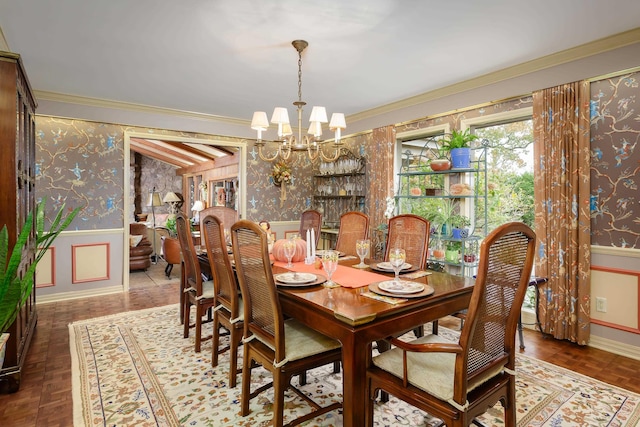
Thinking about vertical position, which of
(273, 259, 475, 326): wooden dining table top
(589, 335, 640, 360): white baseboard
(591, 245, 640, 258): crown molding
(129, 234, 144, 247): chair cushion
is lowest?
(589, 335, 640, 360): white baseboard

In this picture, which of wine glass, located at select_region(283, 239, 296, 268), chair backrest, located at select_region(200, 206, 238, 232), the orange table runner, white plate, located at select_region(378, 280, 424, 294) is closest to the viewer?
white plate, located at select_region(378, 280, 424, 294)

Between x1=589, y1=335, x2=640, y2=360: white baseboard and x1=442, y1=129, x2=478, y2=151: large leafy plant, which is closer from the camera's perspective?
x1=589, y1=335, x2=640, y2=360: white baseboard

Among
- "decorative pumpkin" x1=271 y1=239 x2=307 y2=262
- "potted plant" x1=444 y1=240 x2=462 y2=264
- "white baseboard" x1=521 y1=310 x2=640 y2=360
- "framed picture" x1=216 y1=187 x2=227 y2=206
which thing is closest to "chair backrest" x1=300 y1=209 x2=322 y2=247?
"decorative pumpkin" x1=271 y1=239 x2=307 y2=262

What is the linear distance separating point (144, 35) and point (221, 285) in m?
2.05

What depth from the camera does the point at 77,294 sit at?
4.51m

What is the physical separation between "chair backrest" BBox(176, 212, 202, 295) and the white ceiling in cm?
148

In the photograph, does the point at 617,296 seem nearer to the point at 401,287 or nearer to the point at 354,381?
the point at 401,287

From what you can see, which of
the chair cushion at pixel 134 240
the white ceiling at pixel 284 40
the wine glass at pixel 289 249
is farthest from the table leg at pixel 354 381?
the chair cushion at pixel 134 240

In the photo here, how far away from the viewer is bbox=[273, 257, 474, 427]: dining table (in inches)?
59.7

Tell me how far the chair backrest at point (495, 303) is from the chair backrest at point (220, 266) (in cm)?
140

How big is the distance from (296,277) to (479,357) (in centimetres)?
106

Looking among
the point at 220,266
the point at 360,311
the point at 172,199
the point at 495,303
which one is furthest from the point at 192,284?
the point at 172,199

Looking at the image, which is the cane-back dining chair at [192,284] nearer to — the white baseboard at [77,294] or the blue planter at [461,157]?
the white baseboard at [77,294]

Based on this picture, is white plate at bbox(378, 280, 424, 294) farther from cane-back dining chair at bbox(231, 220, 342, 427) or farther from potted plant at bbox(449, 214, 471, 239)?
potted plant at bbox(449, 214, 471, 239)
